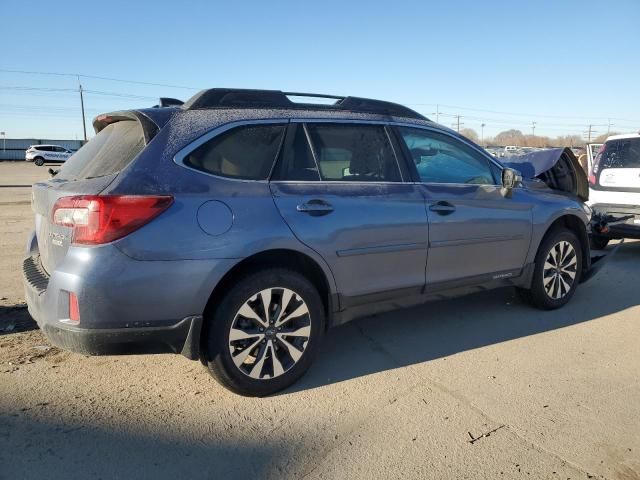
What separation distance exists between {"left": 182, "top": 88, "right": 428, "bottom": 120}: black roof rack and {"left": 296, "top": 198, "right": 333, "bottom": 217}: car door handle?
74cm

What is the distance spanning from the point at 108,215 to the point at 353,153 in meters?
1.77

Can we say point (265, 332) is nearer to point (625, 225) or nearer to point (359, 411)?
point (359, 411)

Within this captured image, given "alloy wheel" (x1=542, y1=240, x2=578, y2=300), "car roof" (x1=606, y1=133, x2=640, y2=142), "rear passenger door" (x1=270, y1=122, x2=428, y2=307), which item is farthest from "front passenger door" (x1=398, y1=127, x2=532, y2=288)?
"car roof" (x1=606, y1=133, x2=640, y2=142)

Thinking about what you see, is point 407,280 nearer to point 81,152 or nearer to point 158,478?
point 158,478

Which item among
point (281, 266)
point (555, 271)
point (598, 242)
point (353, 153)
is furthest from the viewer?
point (598, 242)

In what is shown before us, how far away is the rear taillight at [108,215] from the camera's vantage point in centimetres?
268

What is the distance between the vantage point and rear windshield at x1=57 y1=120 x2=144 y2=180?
9.89ft

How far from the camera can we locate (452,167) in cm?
428

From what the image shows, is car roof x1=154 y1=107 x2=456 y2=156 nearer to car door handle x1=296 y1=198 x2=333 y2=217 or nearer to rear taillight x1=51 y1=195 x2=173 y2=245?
rear taillight x1=51 y1=195 x2=173 y2=245

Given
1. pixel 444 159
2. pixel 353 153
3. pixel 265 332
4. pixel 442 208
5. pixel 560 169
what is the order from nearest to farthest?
pixel 265 332, pixel 353 153, pixel 442 208, pixel 444 159, pixel 560 169

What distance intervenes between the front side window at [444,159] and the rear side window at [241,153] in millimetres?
1177

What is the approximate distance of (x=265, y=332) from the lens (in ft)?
10.4

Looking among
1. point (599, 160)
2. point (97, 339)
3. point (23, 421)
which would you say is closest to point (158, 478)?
point (97, 339)

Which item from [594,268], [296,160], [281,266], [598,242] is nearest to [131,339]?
[281,266]
